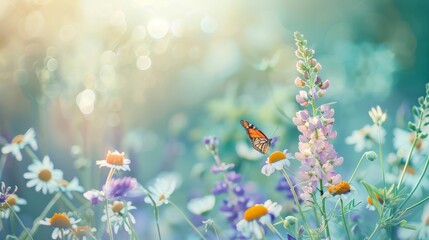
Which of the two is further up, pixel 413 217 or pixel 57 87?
pixel 57 87

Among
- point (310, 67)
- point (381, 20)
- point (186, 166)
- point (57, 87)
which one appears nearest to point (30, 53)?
point (57, 87)

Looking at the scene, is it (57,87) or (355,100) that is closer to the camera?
(57,87)

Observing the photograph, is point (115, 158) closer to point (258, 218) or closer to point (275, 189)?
point (258, 218)

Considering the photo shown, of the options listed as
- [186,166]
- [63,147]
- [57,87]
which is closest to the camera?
[57,87]

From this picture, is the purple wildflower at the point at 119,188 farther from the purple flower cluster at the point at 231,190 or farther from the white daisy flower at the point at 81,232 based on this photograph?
the purple flower cluster at the point at 231,190

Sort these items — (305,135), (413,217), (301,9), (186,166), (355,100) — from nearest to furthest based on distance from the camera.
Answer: (305,135) < (413,217) < (186,166) < (355,100) < (301,9)

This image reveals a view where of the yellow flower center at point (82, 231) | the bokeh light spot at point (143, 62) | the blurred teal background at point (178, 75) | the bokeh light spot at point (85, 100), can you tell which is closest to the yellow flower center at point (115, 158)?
the yellow flower center at point (82, 231)

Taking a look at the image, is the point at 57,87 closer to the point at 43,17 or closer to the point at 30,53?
the point at 30,53
